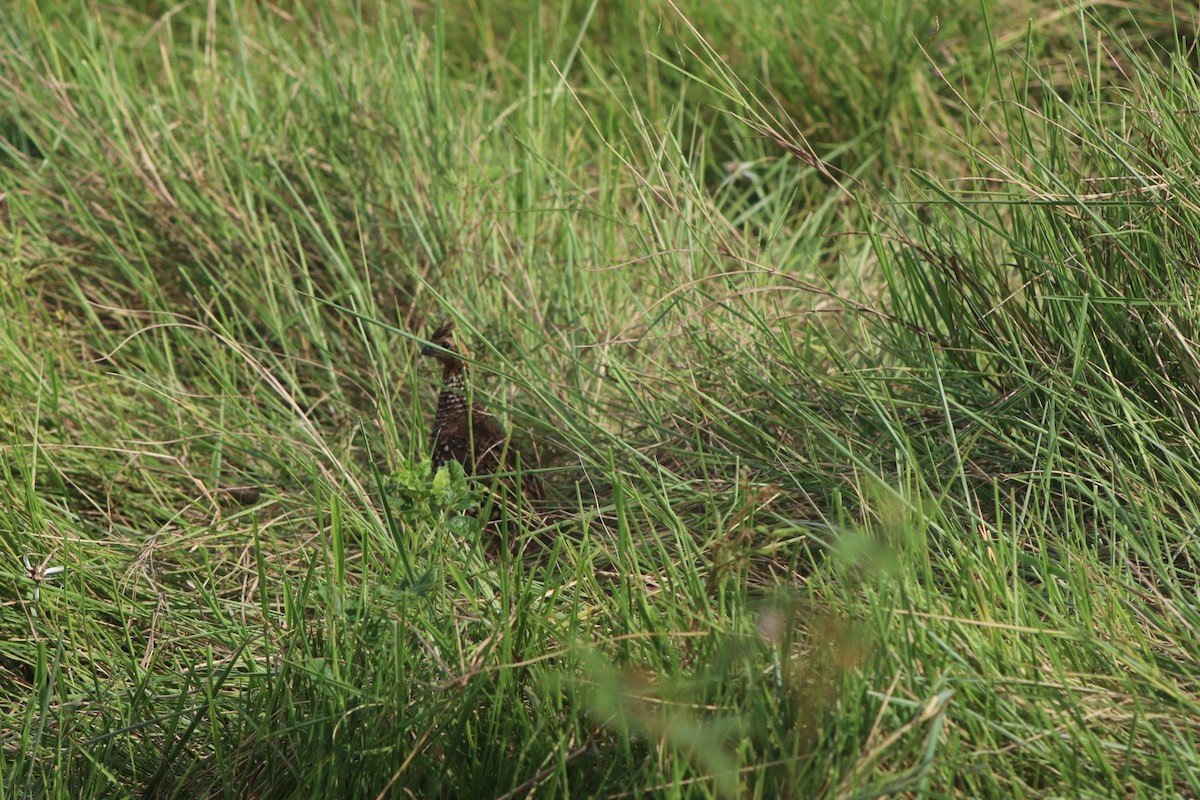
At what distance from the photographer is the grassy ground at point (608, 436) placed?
172 cm

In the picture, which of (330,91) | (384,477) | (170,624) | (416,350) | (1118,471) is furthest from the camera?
(330,91)

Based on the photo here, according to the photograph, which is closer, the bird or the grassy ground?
the grassy ground

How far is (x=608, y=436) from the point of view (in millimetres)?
2338

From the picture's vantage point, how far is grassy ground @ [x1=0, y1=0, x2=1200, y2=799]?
172cm

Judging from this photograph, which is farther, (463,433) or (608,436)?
(463,433)

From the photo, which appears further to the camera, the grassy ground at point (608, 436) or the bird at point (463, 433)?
the bird at point (463, 433)

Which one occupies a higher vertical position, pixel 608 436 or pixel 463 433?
pixel 608 436

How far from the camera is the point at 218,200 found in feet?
11.1

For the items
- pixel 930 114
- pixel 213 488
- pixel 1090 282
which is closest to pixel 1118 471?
pixel 1090 282

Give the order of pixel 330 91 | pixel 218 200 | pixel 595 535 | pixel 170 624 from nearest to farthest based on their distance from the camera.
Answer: pixel 595 535, pixel 170 624, pixel 218 200, pixel 330 91

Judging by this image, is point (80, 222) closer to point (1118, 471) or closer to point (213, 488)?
point (213, 488)

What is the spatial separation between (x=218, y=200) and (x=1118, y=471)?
2.37m

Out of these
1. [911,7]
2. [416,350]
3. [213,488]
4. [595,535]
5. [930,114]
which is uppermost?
[911,7]

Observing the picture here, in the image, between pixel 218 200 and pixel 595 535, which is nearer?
pixel 595 535
